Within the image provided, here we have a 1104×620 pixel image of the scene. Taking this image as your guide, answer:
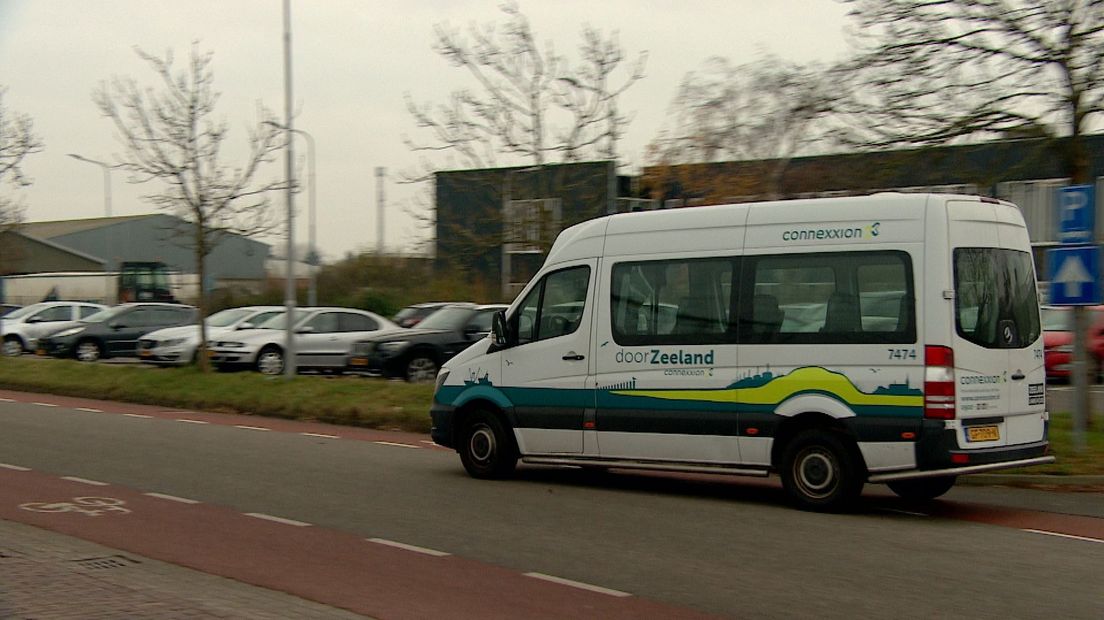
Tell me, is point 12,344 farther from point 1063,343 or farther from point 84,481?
point 1063,343

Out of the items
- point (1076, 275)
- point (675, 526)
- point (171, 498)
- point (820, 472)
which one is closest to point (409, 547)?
point (675, 526)

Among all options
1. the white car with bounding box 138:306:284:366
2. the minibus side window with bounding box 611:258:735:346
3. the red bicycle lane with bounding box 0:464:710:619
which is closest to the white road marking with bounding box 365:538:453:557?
the red bicycle lane with bounding box 0:464:710:619

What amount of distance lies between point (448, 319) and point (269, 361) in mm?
4942

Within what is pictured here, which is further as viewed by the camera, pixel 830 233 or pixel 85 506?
pixel 85 506

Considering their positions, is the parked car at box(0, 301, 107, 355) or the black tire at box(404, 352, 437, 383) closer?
the black tire at box(404, 352, 437, 383)

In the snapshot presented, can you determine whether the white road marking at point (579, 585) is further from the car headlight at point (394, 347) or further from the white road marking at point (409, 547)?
the car headlight at point (394, 347)

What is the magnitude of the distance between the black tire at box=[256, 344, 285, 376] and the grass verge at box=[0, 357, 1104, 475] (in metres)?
1.79

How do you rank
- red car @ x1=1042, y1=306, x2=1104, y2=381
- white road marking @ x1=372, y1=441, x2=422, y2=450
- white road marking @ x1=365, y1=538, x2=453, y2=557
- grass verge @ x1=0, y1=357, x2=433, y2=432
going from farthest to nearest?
red car @ x1=1042, y1=306, x2=1104, y2=381, grass verge @ x1=0, y1=357, x2=433, y2=432, white road marking @ x1=372, y1=441, x2=422, y2=450, white road marking @ x1=365, y1=538, x2=453, y2=557

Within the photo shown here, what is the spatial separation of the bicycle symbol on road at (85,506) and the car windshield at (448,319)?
40.5ft

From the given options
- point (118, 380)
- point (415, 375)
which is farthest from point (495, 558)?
point (118, 380)

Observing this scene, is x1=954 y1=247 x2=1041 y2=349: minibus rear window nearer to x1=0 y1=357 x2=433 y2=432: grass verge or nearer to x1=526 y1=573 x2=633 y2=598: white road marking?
x1=526 y1=573 x2=633 y2=598: white road marking

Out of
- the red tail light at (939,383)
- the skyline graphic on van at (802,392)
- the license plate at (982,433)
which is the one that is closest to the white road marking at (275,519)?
the skyline graphic on van at (802,392)

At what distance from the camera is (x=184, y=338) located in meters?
27.7

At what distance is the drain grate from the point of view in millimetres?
7965
